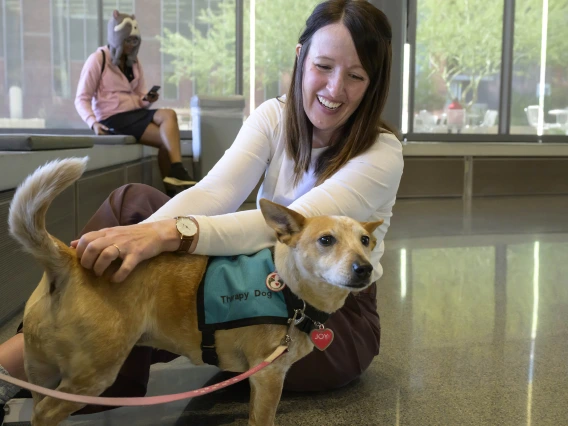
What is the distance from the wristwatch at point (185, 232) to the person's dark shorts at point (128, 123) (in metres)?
4.59

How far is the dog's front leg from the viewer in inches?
54.4

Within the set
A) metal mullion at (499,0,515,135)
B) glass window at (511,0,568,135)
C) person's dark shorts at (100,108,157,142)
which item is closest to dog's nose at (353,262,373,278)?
person's dark shorts at (100,108,157,142)

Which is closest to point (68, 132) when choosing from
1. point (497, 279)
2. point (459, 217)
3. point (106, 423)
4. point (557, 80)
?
point (459, 217)

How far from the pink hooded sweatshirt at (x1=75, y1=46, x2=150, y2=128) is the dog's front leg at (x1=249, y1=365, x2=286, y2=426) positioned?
4.65m

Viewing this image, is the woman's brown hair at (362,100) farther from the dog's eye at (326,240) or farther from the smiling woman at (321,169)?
the dog's eye at (326,240)

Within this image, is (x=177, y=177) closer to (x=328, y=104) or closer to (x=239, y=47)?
(x=239, y=47)

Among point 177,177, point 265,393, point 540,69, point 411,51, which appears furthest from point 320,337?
point 540,69

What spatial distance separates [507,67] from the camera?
8.49m

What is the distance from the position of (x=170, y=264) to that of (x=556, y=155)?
7898 millimetres

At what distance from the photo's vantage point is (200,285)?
1372mm

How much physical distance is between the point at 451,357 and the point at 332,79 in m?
1.11

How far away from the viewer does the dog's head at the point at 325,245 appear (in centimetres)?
131

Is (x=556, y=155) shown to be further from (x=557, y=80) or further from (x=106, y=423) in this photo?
(x=106, y=423)

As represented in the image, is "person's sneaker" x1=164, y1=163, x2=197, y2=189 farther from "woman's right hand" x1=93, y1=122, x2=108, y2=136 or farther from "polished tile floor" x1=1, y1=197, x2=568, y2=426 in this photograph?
"polished tile floor" x1=1, y1=197, x2=568, y2=426
